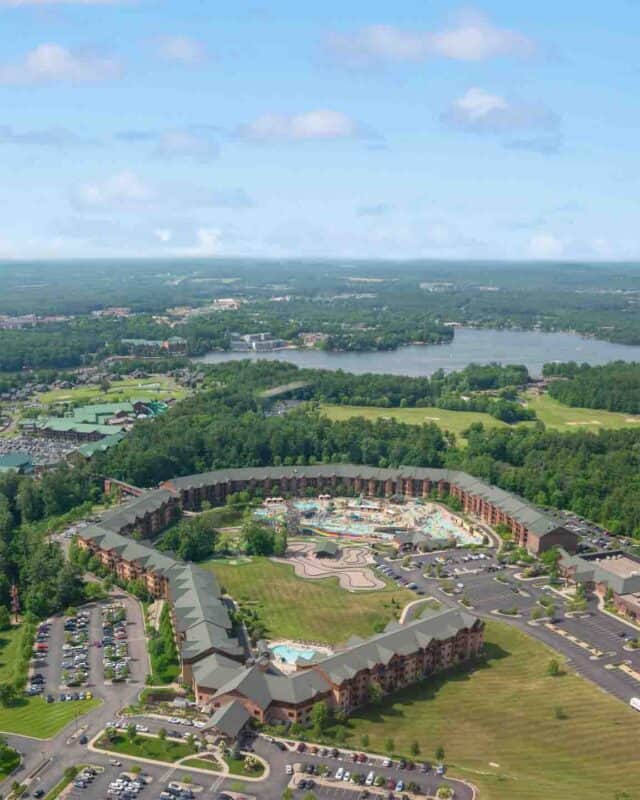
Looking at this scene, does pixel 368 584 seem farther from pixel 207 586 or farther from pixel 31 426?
pixel 31 426

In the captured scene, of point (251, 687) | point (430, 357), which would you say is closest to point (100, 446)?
point (251, 687)

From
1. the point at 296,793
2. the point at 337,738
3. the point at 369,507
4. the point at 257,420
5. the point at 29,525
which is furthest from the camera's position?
the point at 257,420

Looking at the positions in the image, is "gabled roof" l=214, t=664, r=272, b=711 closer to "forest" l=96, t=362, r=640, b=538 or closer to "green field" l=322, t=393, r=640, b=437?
"forest" l=96, t=362, r=640, b=538

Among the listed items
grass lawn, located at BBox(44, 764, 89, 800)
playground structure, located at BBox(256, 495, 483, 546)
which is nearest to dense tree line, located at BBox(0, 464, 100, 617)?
playground structure, located at BBox(256, 495, 483, 546)

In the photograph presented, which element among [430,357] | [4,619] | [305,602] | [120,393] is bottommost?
[4,619]

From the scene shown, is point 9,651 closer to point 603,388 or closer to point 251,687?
point 251,687

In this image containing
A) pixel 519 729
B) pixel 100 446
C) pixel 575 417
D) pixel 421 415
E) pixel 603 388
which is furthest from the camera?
pixel 603 388

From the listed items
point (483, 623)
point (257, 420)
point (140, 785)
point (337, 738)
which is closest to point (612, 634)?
point (483, 623)
